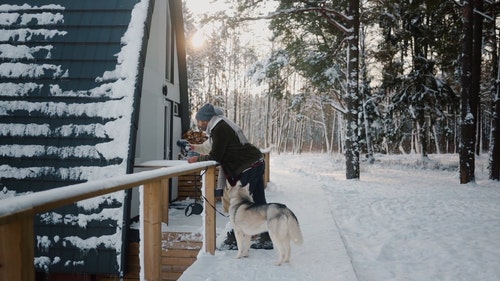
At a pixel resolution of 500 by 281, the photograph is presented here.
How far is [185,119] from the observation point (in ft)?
37.2

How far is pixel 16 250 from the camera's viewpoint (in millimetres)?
1237

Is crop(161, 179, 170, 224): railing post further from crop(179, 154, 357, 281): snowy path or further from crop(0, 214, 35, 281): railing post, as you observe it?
crop(0, 214, 35, 281): railing post

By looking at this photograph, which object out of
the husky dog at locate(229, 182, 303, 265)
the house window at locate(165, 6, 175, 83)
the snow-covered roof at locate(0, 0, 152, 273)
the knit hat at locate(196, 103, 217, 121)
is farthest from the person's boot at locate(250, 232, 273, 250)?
the house window at locate(165, 6, 175, 83)

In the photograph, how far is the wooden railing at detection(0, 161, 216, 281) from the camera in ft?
3.98

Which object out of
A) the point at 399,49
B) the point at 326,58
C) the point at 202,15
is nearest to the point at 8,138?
the point at 202,15

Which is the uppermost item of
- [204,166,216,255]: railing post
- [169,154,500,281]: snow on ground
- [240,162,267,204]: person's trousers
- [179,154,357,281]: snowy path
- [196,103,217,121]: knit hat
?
[196,103,217,121]: knit hat

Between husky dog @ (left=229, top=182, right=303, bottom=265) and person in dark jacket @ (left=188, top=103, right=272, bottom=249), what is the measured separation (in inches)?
12.7

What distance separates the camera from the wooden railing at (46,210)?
3.98 feet

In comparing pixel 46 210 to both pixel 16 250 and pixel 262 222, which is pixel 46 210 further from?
pixel 262 222

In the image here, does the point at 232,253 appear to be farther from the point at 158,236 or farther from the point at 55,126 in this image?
the point at 55,126

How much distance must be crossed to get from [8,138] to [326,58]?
12435 millimetres

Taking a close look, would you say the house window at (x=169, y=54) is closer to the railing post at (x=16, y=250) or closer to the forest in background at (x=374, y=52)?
the forest in background at (x=374, y=52)

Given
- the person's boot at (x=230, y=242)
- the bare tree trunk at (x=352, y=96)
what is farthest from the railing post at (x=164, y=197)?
the bare tree trunk at (x=352, y=96)

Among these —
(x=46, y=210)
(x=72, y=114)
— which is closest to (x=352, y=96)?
(x=72, y=114)
